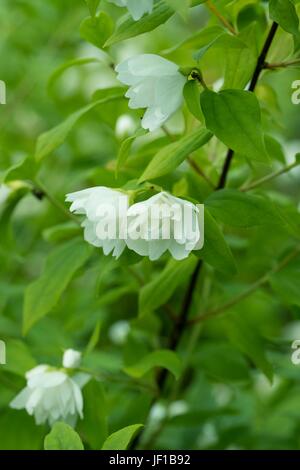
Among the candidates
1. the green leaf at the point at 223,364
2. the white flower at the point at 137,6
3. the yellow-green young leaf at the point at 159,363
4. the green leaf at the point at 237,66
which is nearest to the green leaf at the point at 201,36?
the green leaf at the point at 237,66

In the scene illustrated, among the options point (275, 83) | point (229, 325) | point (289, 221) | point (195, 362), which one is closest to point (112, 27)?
point (289, 221)

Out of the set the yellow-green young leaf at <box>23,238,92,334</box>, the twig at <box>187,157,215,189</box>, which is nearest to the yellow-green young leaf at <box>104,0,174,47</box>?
the twig at <box>187,157,215,189</box>

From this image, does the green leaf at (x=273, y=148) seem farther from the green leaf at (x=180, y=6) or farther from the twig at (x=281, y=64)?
the green leaf at (x=180, y=6)

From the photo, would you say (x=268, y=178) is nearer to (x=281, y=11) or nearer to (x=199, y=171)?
(x=199, y=171)

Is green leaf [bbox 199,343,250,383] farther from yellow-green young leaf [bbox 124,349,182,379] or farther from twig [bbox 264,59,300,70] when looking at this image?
twig [bbox 264,59,300,70]

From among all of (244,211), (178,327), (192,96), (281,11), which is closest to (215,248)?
(244,211)

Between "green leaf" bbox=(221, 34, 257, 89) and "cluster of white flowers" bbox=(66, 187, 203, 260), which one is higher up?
"green leaf" bbox=(221, 34, 257, 89)
